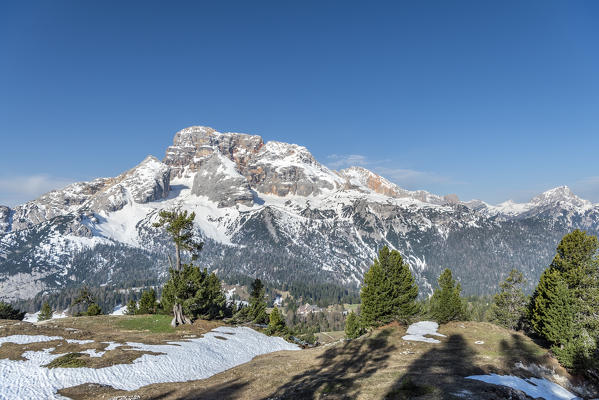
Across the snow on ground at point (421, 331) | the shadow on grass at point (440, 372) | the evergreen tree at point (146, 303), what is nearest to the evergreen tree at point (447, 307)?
the snow on ground at point (421, 331)

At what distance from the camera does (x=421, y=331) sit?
49656 mm

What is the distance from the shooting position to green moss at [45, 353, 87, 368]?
87.8 ft

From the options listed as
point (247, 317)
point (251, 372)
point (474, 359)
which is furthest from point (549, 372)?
point (247, 317)

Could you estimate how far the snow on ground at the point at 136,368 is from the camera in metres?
23.3

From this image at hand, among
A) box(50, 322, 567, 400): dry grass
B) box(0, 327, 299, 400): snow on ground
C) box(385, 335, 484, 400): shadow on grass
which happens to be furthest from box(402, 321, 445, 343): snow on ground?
box(0, 327, 299, 400): snow on ground

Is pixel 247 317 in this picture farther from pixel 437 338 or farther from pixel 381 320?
pixel 437 338

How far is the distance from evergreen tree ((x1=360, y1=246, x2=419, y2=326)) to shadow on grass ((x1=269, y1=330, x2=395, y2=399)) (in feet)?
17.8

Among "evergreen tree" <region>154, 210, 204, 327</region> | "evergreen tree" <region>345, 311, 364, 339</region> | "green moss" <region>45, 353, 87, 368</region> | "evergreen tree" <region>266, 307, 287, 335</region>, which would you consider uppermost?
"evergreen tree" <region>154, 210, 204, 327</region>

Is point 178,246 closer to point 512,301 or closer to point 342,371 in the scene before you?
point 342,371

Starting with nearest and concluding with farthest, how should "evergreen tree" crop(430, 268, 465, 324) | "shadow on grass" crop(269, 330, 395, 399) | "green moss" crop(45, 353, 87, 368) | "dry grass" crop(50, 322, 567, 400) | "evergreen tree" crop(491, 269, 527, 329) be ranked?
1. "dry grass" crop(50, 322, 567, 400)
2. "shadow on grass" crop(269, 330, 395, 399)
3. "green moss" crop(45, 353, 87, 368)
4. "evergreen tree" crop(430, 268, 465, 324)
5. "evergreen tree" crop(491, 269, 527, 329)

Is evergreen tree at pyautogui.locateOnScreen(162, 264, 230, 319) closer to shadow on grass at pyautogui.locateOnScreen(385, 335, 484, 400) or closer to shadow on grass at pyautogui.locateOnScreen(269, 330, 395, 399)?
shadow on grass at pyautogui.locateOnScreen(269, 330, 395, 399)

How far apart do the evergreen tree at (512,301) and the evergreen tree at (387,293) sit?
1368 inches

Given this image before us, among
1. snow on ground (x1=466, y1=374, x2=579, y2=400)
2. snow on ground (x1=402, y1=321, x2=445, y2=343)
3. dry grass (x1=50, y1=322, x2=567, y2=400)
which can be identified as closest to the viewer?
dry grass (x1=50, y1=322, x2=567, y2=400)

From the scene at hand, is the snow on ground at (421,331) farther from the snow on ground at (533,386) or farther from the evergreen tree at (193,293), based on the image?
the evergreen tree at (193,293)
